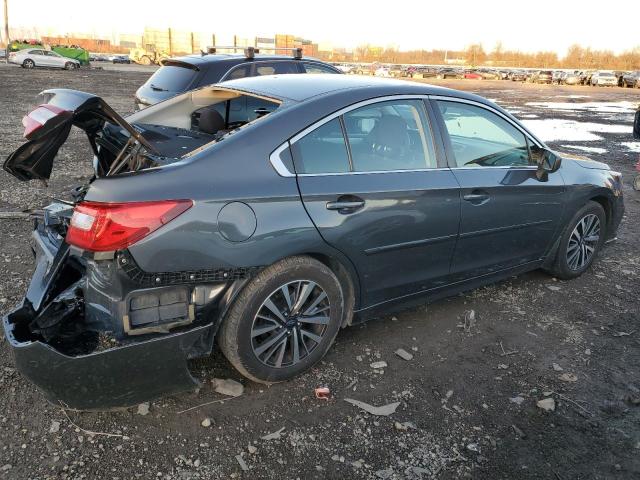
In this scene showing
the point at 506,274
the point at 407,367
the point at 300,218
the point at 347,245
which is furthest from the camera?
the point at 506,274

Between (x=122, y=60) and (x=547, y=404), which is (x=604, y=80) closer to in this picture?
(x=547, y=404)

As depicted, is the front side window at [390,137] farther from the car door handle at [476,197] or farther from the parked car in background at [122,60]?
the parked car in background at [122,60]

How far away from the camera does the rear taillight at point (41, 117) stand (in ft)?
8.40

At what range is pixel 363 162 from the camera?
10.4 ft

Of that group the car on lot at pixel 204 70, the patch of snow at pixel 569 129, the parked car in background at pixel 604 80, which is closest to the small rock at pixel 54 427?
the car on lot at pixel 204 70

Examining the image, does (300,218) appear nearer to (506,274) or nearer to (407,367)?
(407,367)

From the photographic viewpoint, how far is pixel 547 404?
3029 millimetres

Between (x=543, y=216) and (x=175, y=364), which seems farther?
(x=543, y=216)

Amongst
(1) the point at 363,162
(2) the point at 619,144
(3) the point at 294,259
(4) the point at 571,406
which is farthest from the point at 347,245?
(2) the point at 619,144

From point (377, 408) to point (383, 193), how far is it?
4.01ft

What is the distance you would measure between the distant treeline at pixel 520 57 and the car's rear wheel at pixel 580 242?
9114 centimetres

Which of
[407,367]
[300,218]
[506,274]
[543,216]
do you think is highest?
[300,218]

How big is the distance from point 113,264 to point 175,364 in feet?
1.84

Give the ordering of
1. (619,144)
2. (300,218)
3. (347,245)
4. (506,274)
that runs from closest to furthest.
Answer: (300,218), (347,245), (506,274), (619,144)
